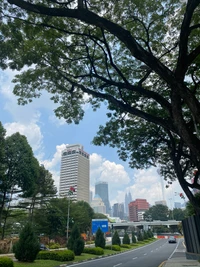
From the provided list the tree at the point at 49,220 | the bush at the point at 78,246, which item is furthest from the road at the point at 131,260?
the tree at the point at 49,220

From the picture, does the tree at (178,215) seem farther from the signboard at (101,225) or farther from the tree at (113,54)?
the tree at (113,54)

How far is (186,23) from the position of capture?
231 inches

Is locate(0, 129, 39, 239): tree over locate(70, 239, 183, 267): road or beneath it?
over

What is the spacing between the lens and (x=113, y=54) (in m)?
9.85

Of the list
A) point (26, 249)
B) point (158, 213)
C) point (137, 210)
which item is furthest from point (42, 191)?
point (137, 210)

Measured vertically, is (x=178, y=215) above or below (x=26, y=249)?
above

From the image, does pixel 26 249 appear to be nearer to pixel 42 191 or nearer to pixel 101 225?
pixel 101 225

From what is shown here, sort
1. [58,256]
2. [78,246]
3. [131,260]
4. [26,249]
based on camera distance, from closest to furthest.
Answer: [26,249]
[58,256]
[131,260]
[78,246]

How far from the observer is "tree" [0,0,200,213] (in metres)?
6.12

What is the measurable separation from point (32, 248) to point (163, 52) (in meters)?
12.7

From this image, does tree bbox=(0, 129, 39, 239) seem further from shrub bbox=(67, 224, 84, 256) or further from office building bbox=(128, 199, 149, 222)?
office building bbox=(128, 199, 149, 222)

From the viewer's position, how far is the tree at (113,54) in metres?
6.12

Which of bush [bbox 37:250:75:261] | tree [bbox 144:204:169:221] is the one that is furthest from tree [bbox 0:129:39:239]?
tree [bbox 144:204:169:221]

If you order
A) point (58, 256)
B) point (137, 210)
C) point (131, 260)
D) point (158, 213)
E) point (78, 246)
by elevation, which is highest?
point (137, 210)
